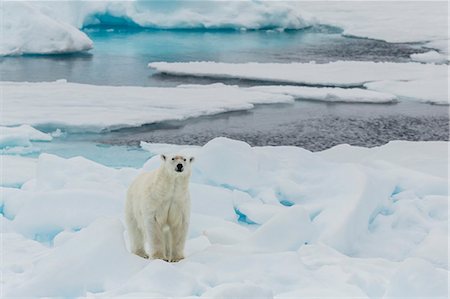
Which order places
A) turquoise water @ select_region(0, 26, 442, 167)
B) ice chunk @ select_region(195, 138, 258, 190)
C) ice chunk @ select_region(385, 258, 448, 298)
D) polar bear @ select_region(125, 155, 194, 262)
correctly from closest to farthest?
ice chunk @ select_region(385, 258, 448, 298) < polar bear @ select_region(125, 155, 194, 262) < ice chunk @ select_region(195, 138, 258, 190) < turquoise water @ select_region(0, 26, 442, 167)

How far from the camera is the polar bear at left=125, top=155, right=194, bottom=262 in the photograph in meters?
3.29

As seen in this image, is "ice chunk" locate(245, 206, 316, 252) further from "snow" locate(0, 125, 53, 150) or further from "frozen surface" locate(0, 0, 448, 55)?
"frozen surface" locate(0, 0, 448, 55)

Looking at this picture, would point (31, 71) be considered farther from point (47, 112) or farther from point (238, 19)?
point (238, 19)

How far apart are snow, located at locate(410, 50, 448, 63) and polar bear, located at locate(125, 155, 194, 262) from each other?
11.4m

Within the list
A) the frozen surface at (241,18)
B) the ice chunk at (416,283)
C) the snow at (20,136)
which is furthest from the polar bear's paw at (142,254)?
the frozen surface at (241,18)

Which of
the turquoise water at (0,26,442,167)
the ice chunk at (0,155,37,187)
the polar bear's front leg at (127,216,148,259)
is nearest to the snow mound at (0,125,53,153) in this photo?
the turquoise water at (0,26,442,167)

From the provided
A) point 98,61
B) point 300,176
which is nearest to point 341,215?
point 300,176

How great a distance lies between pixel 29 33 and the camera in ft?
46.4

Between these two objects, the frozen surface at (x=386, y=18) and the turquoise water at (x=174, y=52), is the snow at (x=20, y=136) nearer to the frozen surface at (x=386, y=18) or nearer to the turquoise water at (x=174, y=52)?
the turquoise water at (x=174, y=52)

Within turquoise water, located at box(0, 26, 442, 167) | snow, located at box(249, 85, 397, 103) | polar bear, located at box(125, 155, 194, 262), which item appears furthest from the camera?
snow, located at box(249, 85, 397, 103)

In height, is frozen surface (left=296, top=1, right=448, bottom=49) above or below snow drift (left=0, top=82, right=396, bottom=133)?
above

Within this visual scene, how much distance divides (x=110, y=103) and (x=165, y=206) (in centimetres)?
622

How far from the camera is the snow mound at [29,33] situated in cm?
1394

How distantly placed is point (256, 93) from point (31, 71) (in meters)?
4.11
